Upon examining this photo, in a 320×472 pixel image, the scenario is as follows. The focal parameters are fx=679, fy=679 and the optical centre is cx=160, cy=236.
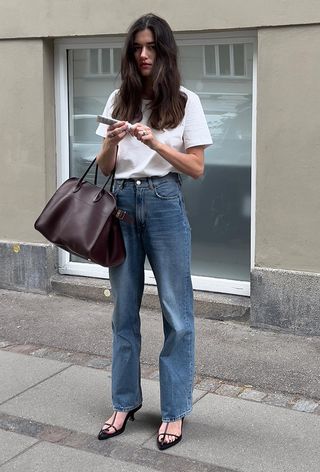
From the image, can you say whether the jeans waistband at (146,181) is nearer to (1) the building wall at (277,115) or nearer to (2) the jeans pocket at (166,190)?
(2) the jeans pocket at (166,190)

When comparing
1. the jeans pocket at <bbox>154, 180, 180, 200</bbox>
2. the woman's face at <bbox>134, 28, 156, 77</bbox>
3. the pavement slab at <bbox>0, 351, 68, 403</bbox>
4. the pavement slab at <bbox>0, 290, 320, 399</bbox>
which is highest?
the woman's face at <bbox>134, 28, 156, 77</bbox>

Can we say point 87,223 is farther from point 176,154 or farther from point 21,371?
point 21,371

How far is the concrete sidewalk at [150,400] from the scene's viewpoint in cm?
345

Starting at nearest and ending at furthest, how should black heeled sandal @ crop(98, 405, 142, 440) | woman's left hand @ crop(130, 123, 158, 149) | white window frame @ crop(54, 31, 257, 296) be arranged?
1. woman's left hand @ crop(130, 123, 158, 149)
2. black heeled sandal @ crop(98, 405, 142, 440)
3. white window frame @ crop(54, 31, 257, 296)

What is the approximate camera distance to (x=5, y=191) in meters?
6.37

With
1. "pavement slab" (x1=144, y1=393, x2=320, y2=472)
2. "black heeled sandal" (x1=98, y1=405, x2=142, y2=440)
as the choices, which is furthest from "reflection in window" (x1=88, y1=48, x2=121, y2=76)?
"black heeled sandal" (x1=98, y1=405, x2=142, y2=440)

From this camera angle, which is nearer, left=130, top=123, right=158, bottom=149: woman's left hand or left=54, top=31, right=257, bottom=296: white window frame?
left=130, top=123, right=158, bottom=149: woman's left hand

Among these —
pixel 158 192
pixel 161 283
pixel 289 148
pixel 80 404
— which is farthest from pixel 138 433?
pixel 289 148

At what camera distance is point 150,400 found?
4.13m

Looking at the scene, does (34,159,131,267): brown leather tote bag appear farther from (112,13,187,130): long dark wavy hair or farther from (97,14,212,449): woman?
(112,13,187,130): long dark wavy hair

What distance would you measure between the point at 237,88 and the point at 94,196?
2608 mm

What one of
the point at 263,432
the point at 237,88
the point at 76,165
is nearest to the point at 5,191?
the point at 76,165

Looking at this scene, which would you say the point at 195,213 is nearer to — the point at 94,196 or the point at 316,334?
the point at 316,334

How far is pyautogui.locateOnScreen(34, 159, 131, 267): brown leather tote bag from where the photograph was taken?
10.9 ft
